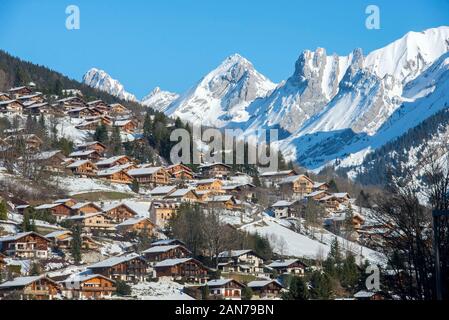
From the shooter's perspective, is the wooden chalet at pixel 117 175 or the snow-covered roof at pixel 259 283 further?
the wooden chalet at pixel 117 175


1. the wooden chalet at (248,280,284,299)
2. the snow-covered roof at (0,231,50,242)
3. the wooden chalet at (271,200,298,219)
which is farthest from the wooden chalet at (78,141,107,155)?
the wooden chalet at (248,280,284,299)

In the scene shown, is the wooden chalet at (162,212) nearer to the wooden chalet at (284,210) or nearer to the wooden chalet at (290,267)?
the wooden chalet at (284,210)

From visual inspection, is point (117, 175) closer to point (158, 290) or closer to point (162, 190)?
point (162, 190)

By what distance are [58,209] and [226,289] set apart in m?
15.4

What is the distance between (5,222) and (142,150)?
30.4 metres

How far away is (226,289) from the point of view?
129ft

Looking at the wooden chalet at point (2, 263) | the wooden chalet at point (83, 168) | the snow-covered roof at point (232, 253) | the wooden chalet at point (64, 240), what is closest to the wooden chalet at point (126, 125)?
the wooden chalet at point (83, 168)

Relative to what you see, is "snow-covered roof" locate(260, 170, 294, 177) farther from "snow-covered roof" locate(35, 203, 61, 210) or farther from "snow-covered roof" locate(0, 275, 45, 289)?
"snow-covered roof" locate(0, 275, 45, 289)

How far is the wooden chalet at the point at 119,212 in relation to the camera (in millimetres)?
51841

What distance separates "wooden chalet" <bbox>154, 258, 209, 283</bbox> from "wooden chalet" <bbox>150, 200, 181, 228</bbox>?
9815mm

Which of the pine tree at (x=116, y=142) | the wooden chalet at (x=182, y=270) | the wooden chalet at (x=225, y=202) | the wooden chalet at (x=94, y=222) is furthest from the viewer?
the pine tree at (x=116, y=142)

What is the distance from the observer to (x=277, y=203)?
64.0 meters

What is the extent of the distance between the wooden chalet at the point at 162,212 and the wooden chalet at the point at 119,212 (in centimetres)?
111
